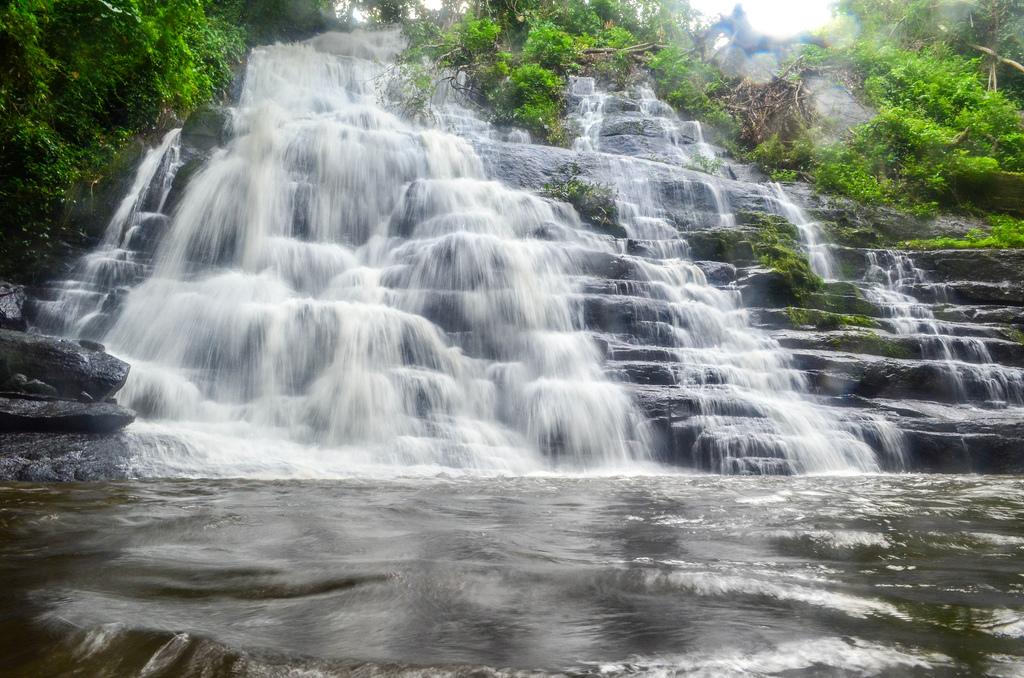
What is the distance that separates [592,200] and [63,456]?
1002cm

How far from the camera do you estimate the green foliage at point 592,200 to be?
12.4 metres

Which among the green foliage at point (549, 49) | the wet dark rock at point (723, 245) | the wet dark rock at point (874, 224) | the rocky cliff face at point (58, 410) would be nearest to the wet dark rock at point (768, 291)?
the wet dark rock at point (723, 245)

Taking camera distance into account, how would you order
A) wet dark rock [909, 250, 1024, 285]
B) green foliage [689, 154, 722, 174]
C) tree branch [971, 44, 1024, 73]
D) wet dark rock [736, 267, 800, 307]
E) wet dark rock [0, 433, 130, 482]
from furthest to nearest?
tree branch [971, 44, 1024, 73] < green foliage [689, 154, 722, 174] < wet dark rock [909, 250, 1024, 285] < wet dark rock [736, 267, 800, 307] < wet dark rock [0, 433, 130, 482]

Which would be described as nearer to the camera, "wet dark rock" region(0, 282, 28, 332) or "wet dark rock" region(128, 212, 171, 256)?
"wet dark rock" region(0, 282, 28, 332)

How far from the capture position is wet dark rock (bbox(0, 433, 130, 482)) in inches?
190

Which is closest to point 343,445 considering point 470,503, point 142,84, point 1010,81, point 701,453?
point 470,503

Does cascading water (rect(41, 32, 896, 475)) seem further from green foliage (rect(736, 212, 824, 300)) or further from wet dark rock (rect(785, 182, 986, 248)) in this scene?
wet dark rock (rect(785, 182, 986, 248))

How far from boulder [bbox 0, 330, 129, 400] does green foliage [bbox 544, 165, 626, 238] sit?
874 centimetres

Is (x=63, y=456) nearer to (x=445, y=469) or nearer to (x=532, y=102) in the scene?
(x=445, y=469)

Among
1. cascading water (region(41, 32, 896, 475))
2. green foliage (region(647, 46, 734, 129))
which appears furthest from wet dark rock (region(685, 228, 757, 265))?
green foliage (region(647, 46, 734, 129))

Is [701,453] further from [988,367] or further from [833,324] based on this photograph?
[988,367]

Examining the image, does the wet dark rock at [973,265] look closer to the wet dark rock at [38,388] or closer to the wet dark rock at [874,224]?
the wet dark rock at [874,224]

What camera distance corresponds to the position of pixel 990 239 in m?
12.3

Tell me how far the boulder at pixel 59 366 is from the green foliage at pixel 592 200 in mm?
8738
